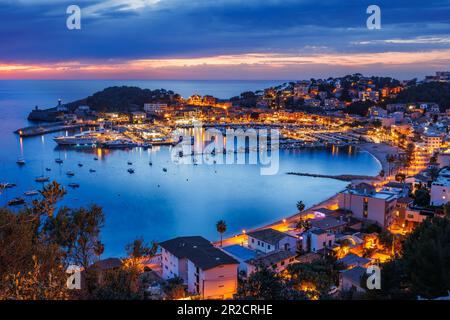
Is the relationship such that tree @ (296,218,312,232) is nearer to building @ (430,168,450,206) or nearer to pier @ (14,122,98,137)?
building @ (430,168,450,206)

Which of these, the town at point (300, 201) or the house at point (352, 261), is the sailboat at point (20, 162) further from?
the house at point (352, 261)

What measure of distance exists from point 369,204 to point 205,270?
13.5 feet

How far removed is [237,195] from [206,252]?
6.12m

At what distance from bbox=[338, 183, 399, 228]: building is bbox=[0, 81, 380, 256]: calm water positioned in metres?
1.70

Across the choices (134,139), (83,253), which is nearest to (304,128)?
(134,139)

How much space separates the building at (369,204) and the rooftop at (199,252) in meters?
3.48

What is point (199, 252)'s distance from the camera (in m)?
5.14

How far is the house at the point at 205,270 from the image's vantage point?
4715 mm

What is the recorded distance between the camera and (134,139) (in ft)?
67.5

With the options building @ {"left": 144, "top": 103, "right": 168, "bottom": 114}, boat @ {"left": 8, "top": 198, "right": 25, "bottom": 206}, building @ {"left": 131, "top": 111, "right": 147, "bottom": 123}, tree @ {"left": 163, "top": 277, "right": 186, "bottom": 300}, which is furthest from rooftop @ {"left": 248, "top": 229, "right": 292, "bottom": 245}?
building @ {"left": 144, "top": 103, "right": 168, "bottom": 114}

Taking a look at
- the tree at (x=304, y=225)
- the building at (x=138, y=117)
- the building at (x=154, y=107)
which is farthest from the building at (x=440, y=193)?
the building at (x=154, y=107)

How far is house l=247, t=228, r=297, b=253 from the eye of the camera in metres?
6.22

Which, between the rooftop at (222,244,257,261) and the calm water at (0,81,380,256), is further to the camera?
the calm water at (0,81,380,256)

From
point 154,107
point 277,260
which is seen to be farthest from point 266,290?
point 154,107
